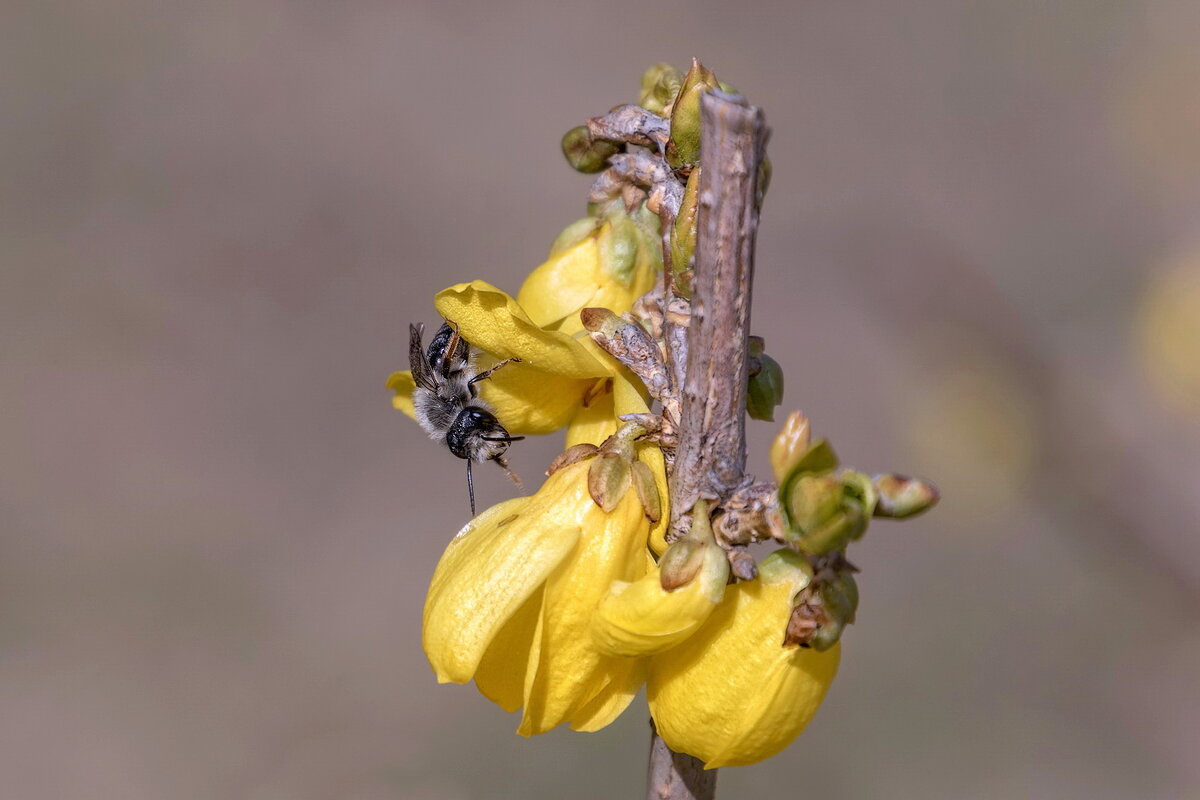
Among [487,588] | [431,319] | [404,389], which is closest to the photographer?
[487,588]

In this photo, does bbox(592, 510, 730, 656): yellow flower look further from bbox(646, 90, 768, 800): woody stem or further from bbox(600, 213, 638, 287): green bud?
bbox(600, 213, 638, 287): green bud

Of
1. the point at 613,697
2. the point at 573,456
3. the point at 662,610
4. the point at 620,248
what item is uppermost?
the point at 620,248

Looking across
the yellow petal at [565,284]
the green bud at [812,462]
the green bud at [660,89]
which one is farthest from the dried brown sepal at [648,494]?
the green bud at [660,89]

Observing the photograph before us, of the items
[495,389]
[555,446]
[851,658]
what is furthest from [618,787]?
[495,389]

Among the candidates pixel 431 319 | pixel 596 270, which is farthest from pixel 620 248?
pixel 431 319

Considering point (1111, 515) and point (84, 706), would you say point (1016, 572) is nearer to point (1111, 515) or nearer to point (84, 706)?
point (1111, 515)

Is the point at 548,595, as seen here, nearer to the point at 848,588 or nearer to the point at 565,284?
the point at 848,588

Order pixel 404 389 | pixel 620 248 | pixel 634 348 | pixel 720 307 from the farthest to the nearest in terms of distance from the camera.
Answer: pixel 404 389 < pixel 620 248 < pixel 634 348 < pixel 720 307
